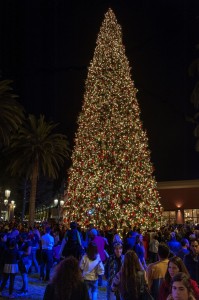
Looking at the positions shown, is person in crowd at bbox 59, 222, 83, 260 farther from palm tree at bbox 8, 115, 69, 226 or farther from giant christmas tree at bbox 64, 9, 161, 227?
palm tree at bbox 8, 115, 69, 226

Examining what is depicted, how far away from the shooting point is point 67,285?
3.60 meters

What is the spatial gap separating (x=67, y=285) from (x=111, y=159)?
18775 mm

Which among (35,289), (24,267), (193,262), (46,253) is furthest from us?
(46,253)

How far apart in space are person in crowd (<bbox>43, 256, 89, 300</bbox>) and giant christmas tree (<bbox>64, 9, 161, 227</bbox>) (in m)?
17.6

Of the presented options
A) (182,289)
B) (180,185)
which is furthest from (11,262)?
(180,185)

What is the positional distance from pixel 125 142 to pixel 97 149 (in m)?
1.86

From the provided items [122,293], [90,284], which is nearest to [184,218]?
[90,284]

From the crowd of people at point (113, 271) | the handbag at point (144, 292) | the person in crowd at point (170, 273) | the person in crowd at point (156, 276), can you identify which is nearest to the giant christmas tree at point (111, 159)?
the crowd of people at point (113, 271)

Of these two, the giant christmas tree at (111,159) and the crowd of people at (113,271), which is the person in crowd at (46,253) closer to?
the crowd of people at (113,271)

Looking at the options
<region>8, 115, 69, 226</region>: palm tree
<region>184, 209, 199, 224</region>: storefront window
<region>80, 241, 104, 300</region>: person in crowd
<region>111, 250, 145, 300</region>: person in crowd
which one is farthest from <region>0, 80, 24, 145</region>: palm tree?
<region>184, 209, 199, 224</region>: storefront window

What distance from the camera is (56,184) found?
235 ft

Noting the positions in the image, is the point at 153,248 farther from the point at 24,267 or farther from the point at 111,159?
the point at 111,159

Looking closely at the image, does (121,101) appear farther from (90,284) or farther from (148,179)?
(90,284)

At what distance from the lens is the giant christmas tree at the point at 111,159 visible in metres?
21.5
